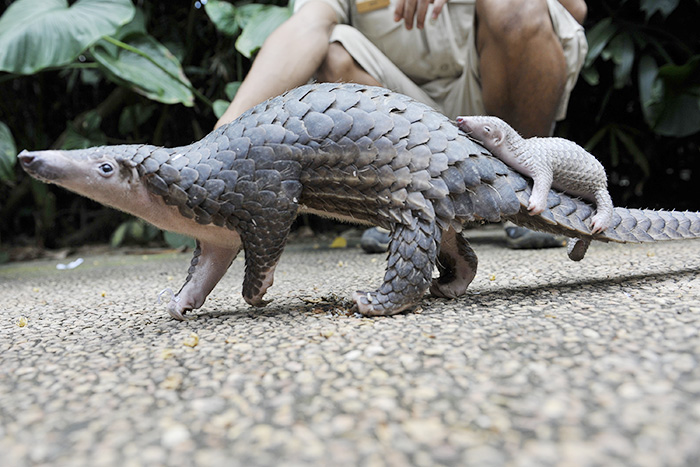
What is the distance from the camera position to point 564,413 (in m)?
0.76

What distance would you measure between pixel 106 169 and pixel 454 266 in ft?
3.44

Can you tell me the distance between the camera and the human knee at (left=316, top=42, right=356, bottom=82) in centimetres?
243

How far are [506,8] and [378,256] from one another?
4.65 feet

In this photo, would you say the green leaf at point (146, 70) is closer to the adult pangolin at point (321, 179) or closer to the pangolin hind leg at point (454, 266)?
the adult pangolin at point (321, 179)

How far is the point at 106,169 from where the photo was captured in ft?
4.43

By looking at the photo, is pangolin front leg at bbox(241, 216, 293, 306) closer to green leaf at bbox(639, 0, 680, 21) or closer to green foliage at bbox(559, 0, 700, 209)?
green foliage at bbox(559, 0, 700, 209)

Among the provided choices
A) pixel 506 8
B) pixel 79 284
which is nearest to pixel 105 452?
pixel 79 284

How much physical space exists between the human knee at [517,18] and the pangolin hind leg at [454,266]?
113 cm

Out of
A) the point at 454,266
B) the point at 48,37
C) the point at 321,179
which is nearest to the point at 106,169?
the point at 321,179

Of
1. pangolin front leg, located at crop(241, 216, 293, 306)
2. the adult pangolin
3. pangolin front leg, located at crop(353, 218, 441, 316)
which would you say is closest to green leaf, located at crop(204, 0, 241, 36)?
the adult pangolin

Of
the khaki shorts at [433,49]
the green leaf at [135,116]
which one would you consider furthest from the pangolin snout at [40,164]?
the green leaf at [135,116]

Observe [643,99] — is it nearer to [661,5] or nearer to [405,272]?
[661,5]

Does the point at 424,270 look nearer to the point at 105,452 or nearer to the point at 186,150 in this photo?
the point at 186,150

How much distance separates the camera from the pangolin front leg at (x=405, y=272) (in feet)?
4.53
